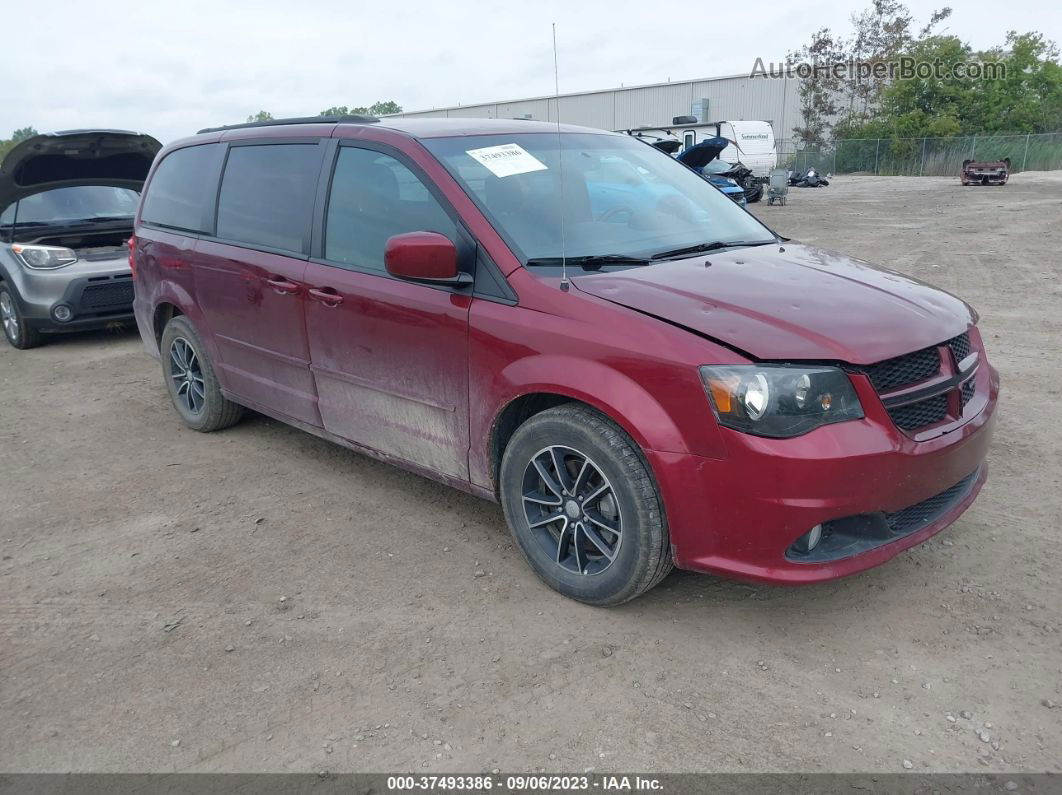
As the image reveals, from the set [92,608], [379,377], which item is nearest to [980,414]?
[379,377]

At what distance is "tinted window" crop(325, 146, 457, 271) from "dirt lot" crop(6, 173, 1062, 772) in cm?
130

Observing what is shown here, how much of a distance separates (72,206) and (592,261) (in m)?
7.14

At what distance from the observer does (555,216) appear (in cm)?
359

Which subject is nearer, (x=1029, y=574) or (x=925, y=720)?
(x=925, y=720)

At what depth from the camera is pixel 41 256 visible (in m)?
7.89

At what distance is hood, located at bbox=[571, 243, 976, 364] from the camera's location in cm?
278

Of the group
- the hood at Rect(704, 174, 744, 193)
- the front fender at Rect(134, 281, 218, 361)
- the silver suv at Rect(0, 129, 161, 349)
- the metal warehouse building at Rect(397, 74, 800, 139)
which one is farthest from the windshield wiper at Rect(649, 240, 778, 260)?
the metal warehouse building at Rect(397, 74, 800, 139)

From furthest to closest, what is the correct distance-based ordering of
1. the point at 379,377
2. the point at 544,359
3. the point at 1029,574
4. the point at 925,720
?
the point at 379,377, the point at 1029,574, the point at 544,359, the point at 925,720

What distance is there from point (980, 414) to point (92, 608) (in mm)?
3570

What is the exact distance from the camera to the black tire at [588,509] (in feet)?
9.64

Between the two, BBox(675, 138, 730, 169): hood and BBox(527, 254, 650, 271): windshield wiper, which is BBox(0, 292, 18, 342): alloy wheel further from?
BBox(527, 254, 650, 271): windshield wiper

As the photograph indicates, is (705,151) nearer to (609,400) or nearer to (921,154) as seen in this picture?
(609,400)

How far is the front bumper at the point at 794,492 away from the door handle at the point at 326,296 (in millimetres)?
1809

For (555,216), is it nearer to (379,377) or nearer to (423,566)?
(379,377)
